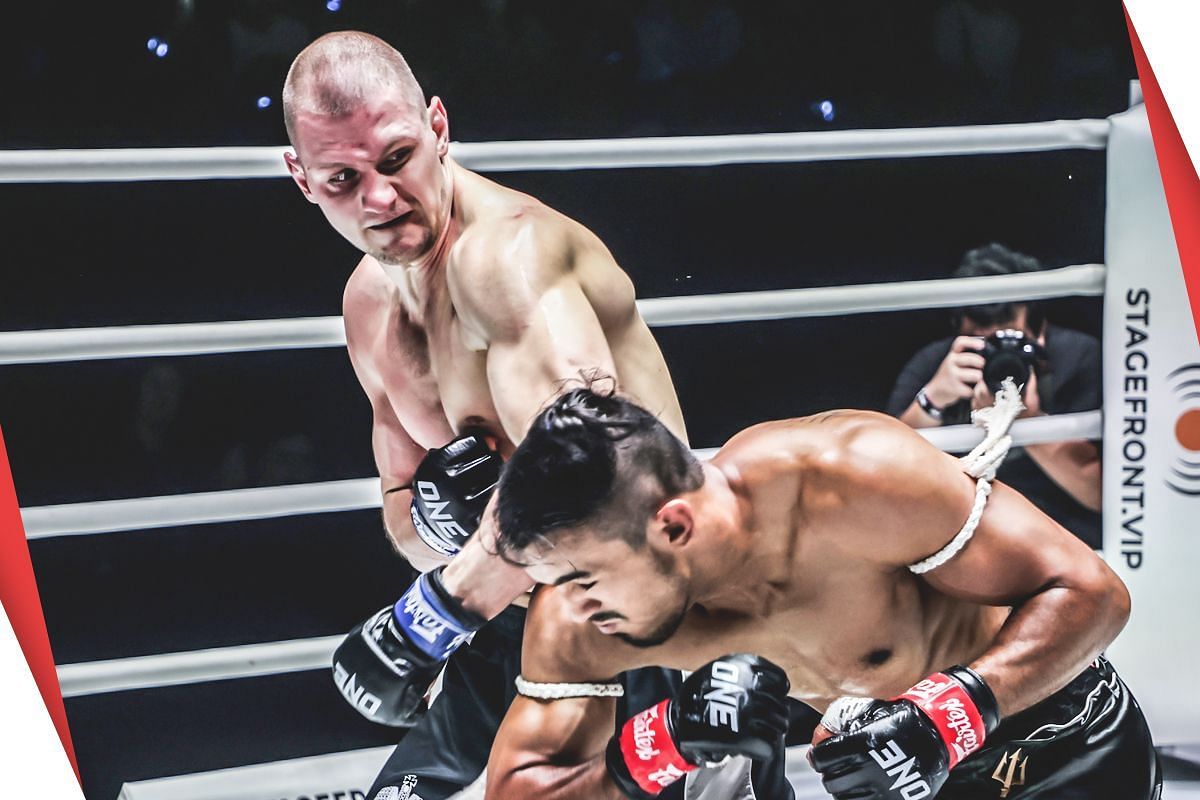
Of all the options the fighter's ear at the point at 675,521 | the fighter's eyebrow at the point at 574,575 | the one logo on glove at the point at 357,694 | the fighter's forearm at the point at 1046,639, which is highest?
the fighter's ear at the point at 675,521

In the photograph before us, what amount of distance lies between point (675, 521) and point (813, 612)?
1.08ft

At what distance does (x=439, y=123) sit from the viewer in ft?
8.03

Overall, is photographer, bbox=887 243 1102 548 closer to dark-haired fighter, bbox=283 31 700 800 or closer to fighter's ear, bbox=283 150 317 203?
dark-haired fighter, bbox=283 31 700 800

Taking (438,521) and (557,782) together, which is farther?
(438,521)

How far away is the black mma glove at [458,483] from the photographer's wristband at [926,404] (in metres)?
0.96

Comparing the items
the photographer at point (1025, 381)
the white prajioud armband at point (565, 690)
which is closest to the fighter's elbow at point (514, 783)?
the white prajioud armband at point (565, 690)

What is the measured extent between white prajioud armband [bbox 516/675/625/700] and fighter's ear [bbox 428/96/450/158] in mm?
918

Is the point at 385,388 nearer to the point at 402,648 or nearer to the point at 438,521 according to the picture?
the point at 438,521

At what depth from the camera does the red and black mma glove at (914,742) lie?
2.04 metres

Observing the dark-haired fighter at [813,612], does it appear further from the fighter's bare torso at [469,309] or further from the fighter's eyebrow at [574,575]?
the fighter's bare torso at [469,309]

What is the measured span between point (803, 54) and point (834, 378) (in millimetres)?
640

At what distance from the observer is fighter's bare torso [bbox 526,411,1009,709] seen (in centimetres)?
214

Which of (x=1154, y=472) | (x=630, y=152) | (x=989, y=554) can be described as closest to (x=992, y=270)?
(x=1154, y=472)

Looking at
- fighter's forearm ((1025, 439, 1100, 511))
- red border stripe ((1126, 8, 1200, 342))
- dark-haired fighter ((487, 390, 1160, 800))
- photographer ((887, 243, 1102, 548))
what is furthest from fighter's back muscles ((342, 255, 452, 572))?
red border stripe ((1126, 8, 1200, 342))
